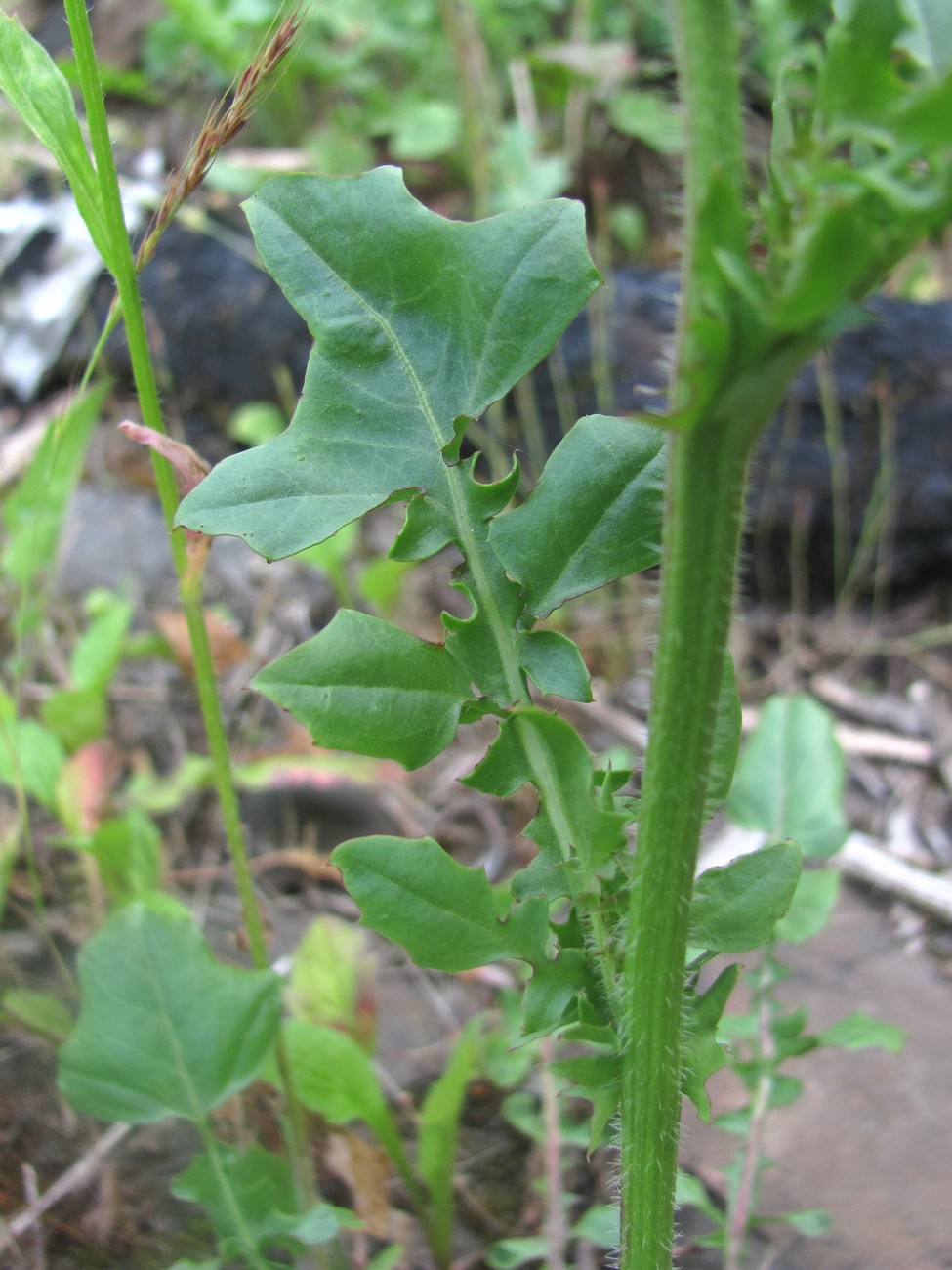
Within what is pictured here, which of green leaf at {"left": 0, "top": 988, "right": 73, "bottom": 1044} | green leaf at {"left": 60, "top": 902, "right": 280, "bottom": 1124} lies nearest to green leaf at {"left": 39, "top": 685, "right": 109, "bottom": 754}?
green leaf at {"left": 0, "top": 988, "right": 73, "bottom": 1044}

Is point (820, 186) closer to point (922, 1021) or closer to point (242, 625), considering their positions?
point (922, 1021)

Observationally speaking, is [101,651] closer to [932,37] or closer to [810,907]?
[810,907]

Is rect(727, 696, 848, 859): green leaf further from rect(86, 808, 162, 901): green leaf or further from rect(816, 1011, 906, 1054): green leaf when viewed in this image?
rect(86, 808, 162, 901): green leaf

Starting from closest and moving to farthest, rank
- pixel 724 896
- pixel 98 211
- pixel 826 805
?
pixel 724 896, pixel 98 211, pixel 826 805

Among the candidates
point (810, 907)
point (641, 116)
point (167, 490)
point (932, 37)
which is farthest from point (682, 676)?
point (641, 116)

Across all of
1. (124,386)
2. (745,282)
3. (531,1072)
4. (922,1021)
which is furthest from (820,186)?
(124,386)
